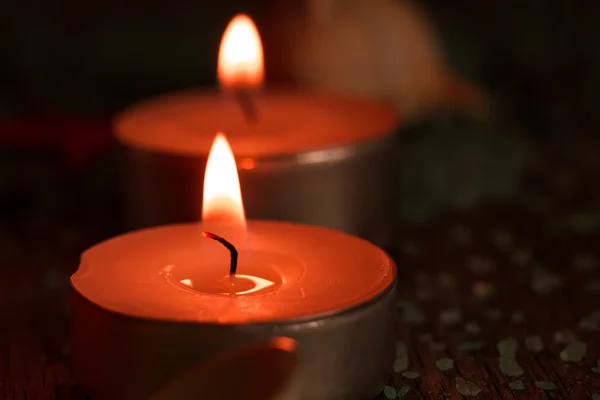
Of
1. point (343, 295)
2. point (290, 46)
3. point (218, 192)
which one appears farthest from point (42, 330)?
point (290, 46)

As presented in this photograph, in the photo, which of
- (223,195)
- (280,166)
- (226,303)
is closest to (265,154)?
(280,166)

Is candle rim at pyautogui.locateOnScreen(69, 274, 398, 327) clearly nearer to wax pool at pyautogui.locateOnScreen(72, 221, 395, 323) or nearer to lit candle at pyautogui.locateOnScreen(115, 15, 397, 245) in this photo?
wax pool at pyautogui.locateOnScreen(72, 221, 395, 323)

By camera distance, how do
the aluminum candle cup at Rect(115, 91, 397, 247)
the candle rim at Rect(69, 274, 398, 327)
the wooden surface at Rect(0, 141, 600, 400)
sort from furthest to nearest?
1. the aluminum candle cup at Rect(115, 91, 397, 247)
2. the wooden surface at Rect(0, 141, 600, 400)
3. the candle rim at Rect(69, 274, 398, 327)

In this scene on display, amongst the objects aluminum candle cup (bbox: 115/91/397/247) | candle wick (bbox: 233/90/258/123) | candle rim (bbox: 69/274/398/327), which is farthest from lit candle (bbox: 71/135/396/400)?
candle wick (bbox: 233/90/258/123)

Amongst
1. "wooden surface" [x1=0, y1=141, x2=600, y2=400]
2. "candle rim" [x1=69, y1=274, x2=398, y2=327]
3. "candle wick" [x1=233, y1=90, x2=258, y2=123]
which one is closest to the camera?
"candle rim" [x1=69, y1=274, x2=398, y2=327]

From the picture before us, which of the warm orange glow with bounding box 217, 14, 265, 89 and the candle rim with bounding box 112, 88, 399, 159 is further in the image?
the warm orange glow with bounding box 217, 14, 265, 89

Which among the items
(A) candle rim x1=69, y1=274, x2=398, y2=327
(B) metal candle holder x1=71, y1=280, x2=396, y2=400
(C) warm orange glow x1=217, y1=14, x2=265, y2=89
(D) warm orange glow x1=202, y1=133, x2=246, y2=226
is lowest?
(B) metal candle holder x1=71, y1=280, x2=396, y2=400

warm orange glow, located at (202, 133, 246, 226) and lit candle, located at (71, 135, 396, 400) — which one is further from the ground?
warm orange glow, located at (202, 133, 246, 226)
